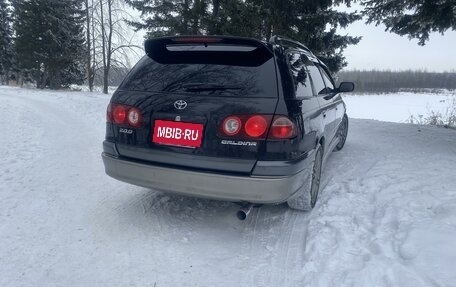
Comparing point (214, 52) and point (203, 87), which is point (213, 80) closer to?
point (203, 87)

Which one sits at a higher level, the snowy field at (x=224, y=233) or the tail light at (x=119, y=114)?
the tail light at (x=119, y=114)

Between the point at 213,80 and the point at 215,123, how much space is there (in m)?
0.41

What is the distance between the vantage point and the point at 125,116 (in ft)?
10.8

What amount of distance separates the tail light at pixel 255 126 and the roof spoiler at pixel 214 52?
1.80 ft

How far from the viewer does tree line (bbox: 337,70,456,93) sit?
65.9 meters

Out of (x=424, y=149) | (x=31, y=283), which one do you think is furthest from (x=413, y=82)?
(x=31, y=283)

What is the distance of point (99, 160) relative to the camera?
5613mm

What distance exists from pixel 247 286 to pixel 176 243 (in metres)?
0.84

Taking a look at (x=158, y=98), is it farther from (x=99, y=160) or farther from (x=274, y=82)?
(x=99, y=160)

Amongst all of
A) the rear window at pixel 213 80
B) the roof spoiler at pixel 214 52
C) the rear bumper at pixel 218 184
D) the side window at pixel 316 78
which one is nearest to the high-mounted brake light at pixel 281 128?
the rear window at pixel 213 80

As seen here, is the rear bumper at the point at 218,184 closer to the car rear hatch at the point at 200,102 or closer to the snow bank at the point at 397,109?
the car rear hatch at the point at 200,102

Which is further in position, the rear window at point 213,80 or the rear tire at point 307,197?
the rear tire at point 307,197

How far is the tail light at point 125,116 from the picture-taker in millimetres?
3195

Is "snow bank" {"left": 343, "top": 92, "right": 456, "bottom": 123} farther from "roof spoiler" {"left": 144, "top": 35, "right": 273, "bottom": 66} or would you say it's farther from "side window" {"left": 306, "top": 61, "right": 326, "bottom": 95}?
"roof spoiler" {"left": 144, "top": 35, "right": 273, "bottom": 66}
